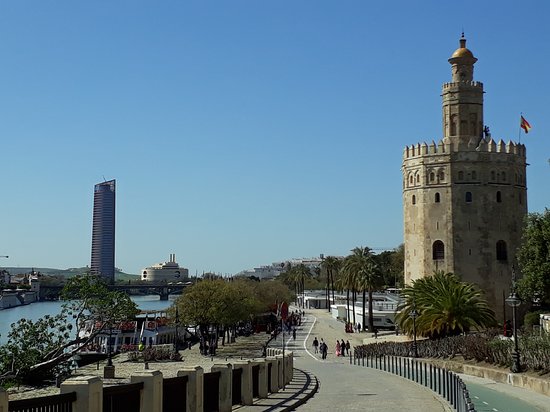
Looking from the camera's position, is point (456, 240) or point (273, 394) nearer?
point (273, 394)

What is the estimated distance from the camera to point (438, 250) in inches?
2366

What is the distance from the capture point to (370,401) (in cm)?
2009

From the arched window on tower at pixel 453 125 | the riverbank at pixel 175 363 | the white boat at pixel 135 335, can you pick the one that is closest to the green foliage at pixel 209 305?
the riverbank at pixel 175 363

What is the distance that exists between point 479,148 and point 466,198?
13.4 ft

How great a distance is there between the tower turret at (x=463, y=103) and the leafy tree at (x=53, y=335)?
29098 millimetres

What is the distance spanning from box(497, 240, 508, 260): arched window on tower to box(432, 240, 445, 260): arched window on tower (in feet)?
14.1

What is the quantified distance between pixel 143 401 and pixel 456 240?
4949 cm

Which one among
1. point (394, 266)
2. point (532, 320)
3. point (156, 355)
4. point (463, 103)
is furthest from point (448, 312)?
point (394, 266)

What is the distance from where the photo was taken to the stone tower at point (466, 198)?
2333 inches

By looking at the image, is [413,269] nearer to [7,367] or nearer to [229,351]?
[229,351]

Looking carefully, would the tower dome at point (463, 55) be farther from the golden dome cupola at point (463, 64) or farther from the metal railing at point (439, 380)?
the metal railing at point (439, 380)

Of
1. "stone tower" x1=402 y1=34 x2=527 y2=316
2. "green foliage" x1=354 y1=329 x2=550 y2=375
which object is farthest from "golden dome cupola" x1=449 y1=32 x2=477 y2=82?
"green foliage" x1=354 y1=329 x2=550 y2=375

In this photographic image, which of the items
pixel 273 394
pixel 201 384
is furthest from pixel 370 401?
pixel 201 384

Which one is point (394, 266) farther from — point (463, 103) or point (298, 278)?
point (463, 103)
